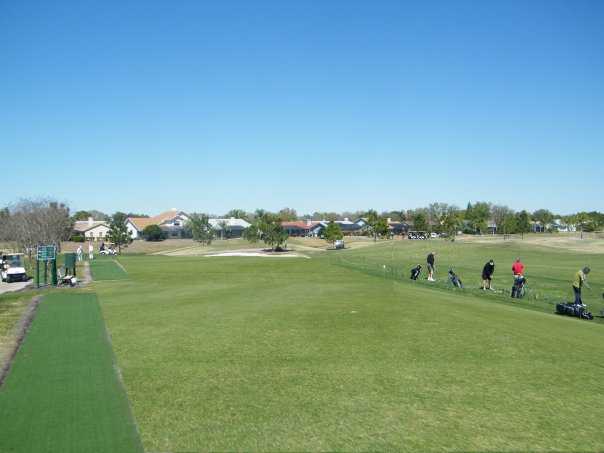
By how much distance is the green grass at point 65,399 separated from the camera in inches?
356

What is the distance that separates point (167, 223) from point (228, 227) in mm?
17717

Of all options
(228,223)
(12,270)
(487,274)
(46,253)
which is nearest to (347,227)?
(228,223)

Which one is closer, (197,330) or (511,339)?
(511,339)

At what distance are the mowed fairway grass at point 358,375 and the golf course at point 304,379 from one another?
0.05m

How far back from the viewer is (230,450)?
844cm

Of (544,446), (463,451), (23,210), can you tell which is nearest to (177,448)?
(463,451)

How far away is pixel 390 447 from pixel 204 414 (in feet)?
12.0

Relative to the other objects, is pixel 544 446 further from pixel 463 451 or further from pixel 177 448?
pixel 177 448

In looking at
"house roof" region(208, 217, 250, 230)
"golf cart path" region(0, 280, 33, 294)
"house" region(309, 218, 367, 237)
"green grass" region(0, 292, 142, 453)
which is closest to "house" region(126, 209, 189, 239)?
"house roof" region(208, 217, 250, 230)

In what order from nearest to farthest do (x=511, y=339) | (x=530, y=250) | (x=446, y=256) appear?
(x=511, y=339), (x=446, y=256), (x=530, y=250)

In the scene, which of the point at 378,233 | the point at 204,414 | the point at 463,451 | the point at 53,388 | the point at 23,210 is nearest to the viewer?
the point at 463,451

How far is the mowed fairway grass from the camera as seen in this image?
9.08m

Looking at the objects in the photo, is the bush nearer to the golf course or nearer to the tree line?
the tree line

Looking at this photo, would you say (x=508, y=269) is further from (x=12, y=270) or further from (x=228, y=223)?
(x=228, y=223)
